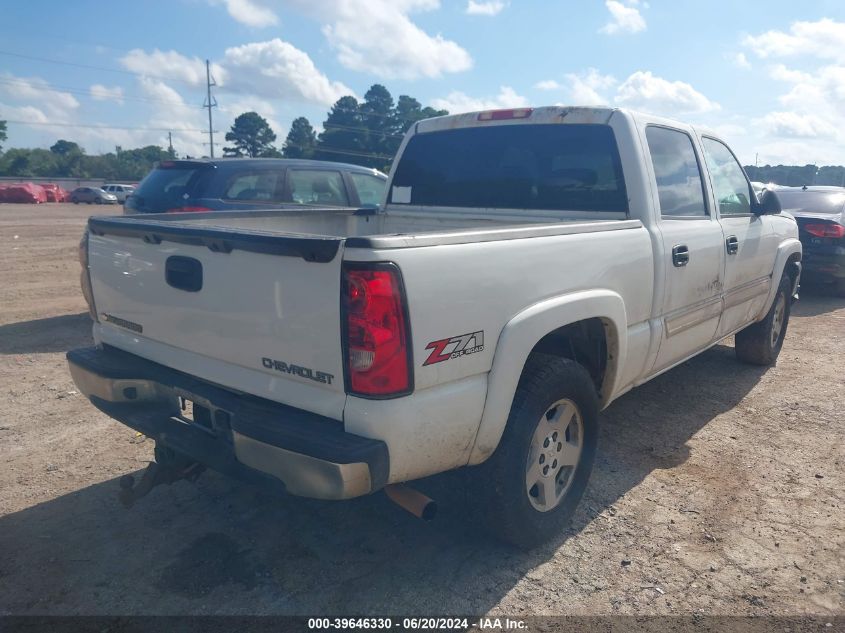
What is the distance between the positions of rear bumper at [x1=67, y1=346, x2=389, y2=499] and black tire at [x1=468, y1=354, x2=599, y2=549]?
622mm

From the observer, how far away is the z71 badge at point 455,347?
2.27 metres

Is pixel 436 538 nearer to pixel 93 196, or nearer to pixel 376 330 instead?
pixel 376 330

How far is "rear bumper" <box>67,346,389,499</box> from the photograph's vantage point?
2180 millimetres

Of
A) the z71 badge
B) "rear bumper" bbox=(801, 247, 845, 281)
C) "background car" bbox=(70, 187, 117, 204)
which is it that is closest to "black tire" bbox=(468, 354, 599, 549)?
the z71 badge

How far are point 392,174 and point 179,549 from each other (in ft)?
9.23

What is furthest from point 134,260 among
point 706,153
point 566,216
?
point 706,153

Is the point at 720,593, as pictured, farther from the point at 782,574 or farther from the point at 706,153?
the point at 706,153

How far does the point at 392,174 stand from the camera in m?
4.64

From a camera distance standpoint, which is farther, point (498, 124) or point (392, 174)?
point (392, 174)

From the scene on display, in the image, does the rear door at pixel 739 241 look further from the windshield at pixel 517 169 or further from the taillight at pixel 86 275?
the taillight at pixel 86 275

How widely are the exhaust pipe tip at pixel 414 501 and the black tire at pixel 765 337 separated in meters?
4.36

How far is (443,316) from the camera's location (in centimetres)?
229

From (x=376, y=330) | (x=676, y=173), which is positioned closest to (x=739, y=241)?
(x=676, y=173)

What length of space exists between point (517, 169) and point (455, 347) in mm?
1985
